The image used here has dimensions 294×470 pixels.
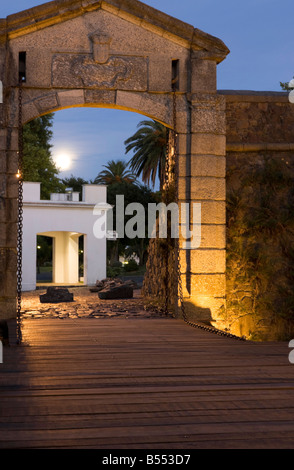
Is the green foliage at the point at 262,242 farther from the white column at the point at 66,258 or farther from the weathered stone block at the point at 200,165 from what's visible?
the white column at the point at 66,258

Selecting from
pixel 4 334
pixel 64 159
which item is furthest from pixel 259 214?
pixel 64 159

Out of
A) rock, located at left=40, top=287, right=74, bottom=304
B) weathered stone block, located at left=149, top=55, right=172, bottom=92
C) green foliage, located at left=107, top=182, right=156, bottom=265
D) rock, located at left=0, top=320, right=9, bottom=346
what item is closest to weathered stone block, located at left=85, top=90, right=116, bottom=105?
weathered stone block, located at left=149, top=55, right=172, bottom=92

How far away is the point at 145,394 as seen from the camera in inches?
142

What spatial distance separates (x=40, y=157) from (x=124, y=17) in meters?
18.6

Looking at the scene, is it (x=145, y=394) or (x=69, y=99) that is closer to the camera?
(x=145, y=394)

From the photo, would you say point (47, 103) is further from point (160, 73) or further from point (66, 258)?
point (66, 258)

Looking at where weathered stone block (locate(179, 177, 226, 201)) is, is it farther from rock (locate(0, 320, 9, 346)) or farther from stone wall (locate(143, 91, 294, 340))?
rock (locate(0, 320, 9, 346))

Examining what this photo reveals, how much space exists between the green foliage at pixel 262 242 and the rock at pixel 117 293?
646cm

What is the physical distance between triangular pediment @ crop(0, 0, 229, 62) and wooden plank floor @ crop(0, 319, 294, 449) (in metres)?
4.87

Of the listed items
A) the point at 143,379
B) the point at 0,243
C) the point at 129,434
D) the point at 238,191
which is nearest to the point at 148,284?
the point at 238,191

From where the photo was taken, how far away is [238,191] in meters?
8.83

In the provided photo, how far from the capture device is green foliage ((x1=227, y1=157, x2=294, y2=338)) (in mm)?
8625

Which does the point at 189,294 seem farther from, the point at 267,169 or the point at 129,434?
the point at 129,434
